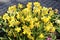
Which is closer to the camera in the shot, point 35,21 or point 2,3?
point 35,21

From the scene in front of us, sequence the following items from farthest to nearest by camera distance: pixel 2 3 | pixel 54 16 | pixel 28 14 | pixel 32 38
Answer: pixel 2 3
pixel 54 16
pixel 28 14
pixel 32 38

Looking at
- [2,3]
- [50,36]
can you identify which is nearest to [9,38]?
[50,36]

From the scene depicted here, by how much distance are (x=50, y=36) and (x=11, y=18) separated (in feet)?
1.97

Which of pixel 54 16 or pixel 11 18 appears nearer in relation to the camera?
pixel 11 18

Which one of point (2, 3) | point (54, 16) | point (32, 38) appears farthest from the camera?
point (2, 3)

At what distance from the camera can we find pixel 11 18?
116 inches

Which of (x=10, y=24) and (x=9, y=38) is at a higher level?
A: (x=10, y=24)

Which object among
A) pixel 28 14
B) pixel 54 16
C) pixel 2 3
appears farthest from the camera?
pixel 2 3

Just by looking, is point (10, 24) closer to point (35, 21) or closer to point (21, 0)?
point (35, 21)

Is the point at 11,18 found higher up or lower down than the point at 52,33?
higher up

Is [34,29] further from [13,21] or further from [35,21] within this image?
[13,21]

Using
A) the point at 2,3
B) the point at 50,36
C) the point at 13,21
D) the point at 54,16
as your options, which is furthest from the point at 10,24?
the point at 2,3

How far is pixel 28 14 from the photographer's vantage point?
3020 millimetres

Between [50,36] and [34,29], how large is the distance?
0.84ft
